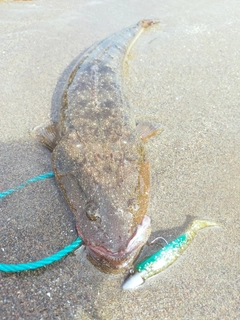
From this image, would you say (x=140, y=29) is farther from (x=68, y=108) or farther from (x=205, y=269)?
(x=205, y=269)

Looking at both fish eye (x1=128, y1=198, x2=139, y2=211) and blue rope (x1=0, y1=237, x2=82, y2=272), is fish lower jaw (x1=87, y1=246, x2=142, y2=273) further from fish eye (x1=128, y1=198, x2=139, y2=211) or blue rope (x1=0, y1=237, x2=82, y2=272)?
fish eye (x1=128, y1=198, x2=139, y2=211)

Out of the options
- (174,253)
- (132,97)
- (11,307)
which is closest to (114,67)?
(132,97)

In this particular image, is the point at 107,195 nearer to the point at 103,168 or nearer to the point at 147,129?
the point at 103,168

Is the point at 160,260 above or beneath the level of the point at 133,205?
beneath

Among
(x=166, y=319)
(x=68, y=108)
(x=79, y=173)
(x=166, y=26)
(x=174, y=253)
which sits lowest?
(x=166, y=319)

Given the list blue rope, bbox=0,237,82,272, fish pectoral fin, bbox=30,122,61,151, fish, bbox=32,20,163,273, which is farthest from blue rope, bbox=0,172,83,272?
fish pectoral fin, bbox=30,122,61,151

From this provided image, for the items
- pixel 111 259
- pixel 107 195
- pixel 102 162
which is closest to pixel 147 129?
pixel 102 162

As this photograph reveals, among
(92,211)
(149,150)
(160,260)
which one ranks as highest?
(92,211)

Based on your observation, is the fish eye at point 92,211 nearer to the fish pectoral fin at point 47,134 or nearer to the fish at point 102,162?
the fish at point 102,162

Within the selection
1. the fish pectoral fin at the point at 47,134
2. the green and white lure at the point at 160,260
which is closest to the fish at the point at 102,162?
the fish pectoral fin at the point at 47,134
